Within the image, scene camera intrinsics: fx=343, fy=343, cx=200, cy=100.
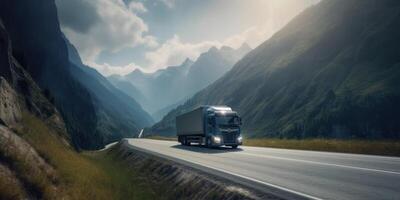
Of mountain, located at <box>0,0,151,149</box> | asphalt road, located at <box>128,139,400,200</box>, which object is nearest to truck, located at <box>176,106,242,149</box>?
asphalt road, located at <box>128,139,400,200</box>

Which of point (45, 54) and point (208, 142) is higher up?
point (45, 54)

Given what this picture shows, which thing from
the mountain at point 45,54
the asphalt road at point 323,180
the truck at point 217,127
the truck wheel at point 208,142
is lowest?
the asphalt road at point 323,180

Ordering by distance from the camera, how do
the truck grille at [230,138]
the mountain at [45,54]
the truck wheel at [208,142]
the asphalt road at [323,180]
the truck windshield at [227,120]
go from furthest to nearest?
the mountain at [45,54] < the truck wheel at [208,142] < the truck windshield at [227,120] < the truck grille at [230,138] < the asphalt road at [323,180]

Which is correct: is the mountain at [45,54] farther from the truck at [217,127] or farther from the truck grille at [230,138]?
the truck grille at [230,138]

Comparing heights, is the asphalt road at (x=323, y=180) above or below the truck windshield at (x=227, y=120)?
below

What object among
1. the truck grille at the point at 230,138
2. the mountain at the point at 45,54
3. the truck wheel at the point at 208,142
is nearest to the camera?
the truck grille at the point at 230,138

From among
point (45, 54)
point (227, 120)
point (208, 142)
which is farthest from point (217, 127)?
point (45, 54)

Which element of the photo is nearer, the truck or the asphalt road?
the asphalt road

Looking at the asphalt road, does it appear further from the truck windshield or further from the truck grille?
the truck windshield

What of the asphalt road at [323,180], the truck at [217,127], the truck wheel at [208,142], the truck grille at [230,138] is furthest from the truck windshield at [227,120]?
the asphalt road at [323,180]

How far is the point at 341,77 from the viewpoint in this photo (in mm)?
197750

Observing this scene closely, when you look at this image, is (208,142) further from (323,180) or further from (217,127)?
(323,180)

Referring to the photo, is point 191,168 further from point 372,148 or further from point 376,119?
point 376,119

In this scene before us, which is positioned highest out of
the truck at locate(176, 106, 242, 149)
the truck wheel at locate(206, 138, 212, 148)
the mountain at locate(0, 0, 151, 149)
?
the mountain at locate(0, 0, 151, 149)
